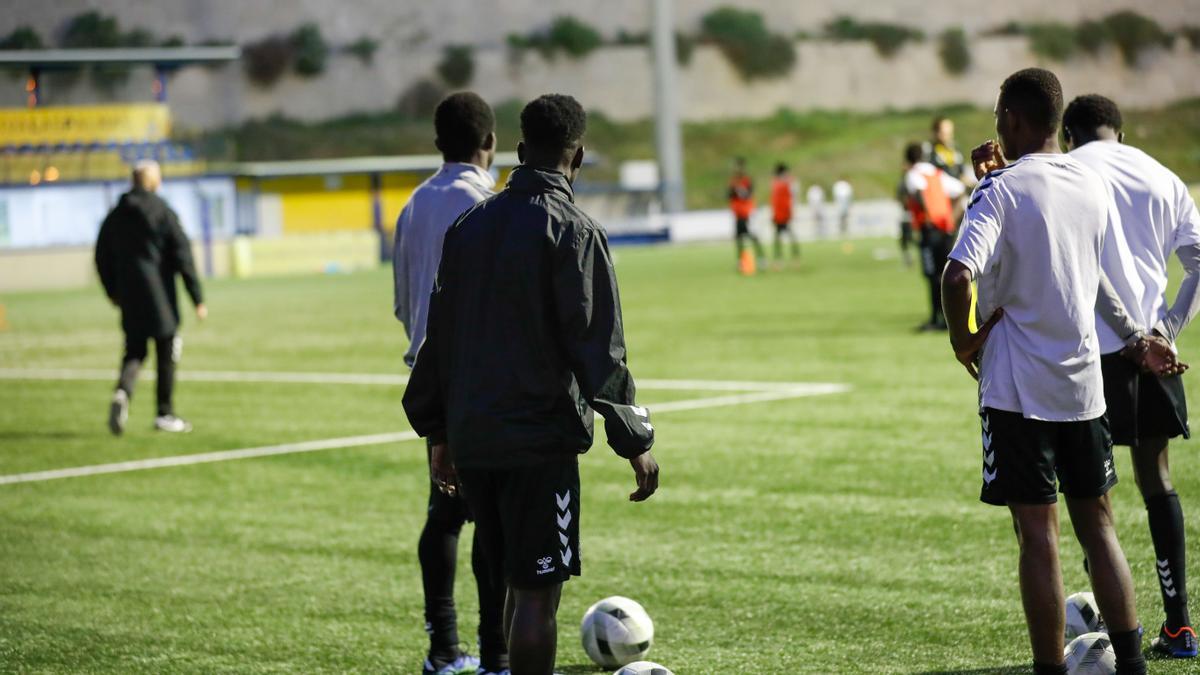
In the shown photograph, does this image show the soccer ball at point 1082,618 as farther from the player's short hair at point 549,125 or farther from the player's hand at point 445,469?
the player's short hair at point 549,125

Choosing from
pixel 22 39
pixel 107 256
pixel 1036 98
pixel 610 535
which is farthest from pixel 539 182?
pixel 22 39

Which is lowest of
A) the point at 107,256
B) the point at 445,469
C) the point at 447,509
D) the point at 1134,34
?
the point at 447,509

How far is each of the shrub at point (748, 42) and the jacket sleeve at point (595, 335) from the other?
113162mm

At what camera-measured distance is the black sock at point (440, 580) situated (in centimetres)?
606

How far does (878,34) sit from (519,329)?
118753 mm

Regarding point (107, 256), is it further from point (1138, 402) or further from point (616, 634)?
point (1138, 402)

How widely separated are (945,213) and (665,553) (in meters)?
10.0

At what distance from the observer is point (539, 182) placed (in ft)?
15.3

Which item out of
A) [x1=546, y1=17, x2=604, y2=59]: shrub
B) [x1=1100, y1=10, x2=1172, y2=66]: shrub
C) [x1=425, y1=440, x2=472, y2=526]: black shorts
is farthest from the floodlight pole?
[x1=1100, y1=10, x2=1172, y2=66]: shrub

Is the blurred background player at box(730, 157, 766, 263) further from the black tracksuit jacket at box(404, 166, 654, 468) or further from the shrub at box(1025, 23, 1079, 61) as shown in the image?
the shrub at box(1025, 23, 1079, 61)

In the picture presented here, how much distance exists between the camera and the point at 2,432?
13.9 meters

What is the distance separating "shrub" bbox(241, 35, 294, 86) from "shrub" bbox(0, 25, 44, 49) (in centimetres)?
1384

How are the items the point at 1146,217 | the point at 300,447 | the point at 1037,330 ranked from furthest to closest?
the point at 300,447 < the point at 1146,217 < the point at 1037,330

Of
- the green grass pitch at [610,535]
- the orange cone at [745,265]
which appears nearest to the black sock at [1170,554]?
the green grass pitch at [610,535]
